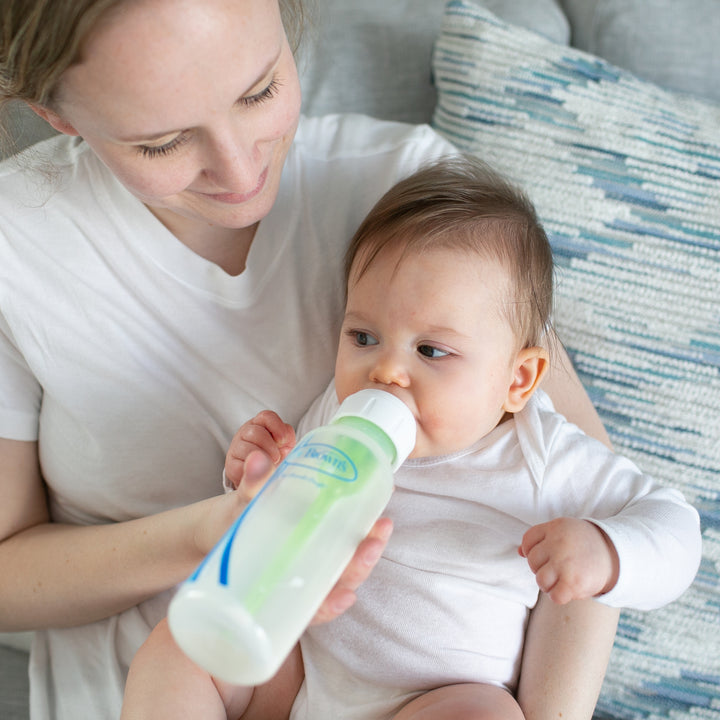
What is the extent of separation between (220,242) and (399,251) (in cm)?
34

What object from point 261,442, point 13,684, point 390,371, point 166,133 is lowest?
point 13,684

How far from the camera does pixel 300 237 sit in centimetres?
125

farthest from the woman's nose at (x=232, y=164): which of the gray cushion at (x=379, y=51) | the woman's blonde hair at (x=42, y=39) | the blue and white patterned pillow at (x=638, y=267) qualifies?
the gray cushion at (x=379, y=51)

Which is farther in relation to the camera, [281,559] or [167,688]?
[167,688]

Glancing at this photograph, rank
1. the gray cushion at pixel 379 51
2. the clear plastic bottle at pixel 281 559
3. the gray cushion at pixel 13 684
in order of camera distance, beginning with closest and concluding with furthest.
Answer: the clear plastic bottle at pixel 281 559 → the gray cushion at pixel 13 684 → the gray cushion at pixel 379 51

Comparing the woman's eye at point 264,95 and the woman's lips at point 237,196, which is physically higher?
the woman's eye at point 264,95

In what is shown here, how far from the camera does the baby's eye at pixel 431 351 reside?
102cm

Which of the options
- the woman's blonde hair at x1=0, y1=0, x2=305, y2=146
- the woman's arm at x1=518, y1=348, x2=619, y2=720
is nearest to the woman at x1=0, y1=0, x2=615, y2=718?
the woman's arm at x1=518, y1=348, x2=619, y2=720

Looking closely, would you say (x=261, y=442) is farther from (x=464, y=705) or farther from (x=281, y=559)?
(x=464, y=705)

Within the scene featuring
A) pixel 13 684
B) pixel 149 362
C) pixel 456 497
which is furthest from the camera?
pixel 13 684

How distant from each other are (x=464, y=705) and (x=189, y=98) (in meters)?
0.84

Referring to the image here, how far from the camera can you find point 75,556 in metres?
1.20

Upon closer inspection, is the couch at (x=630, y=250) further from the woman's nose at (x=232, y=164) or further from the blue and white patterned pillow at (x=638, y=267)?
the woman's nose at (x=232, y=164)

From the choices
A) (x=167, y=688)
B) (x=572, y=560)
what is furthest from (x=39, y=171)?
(x=572, y=560)
